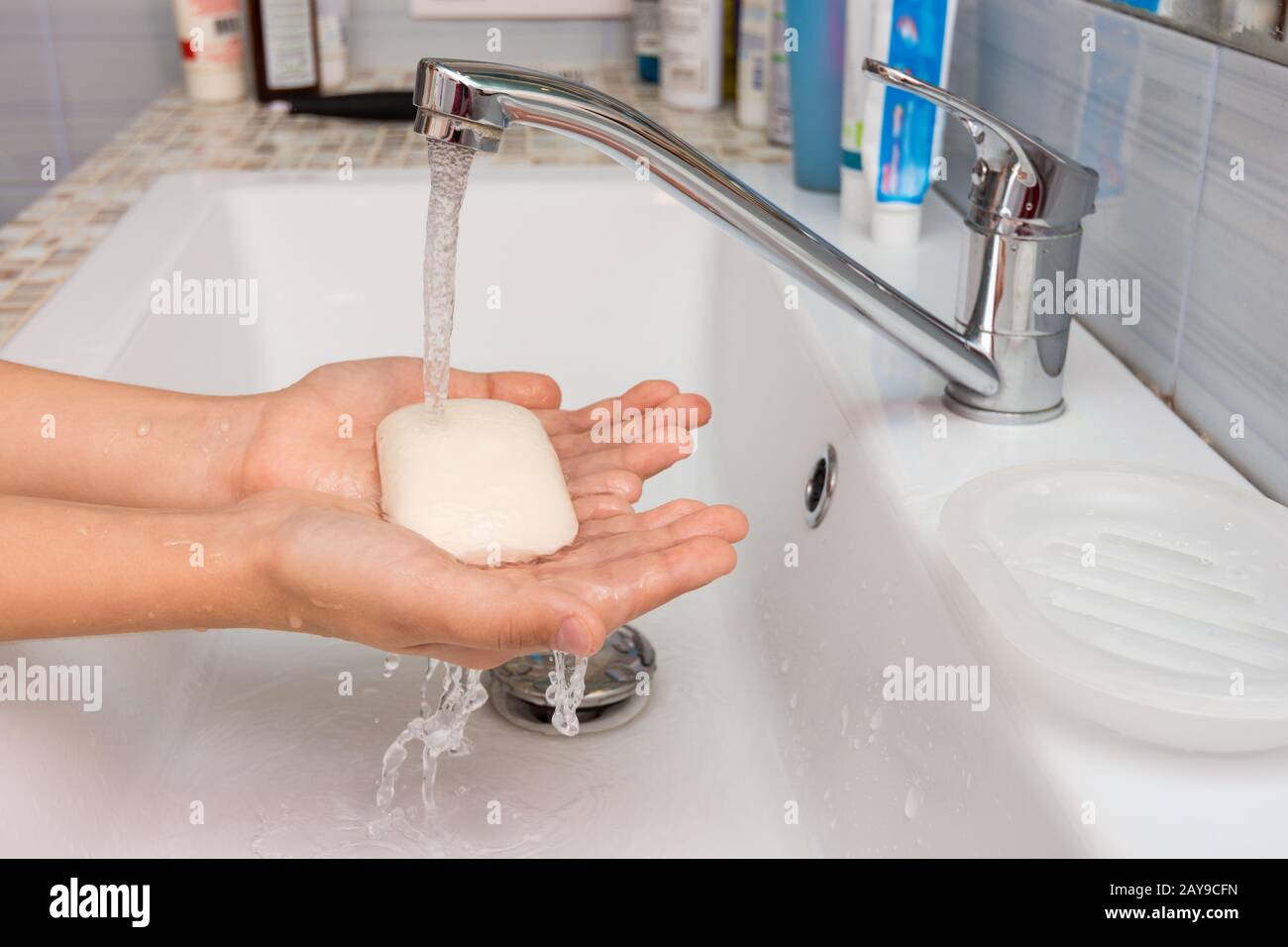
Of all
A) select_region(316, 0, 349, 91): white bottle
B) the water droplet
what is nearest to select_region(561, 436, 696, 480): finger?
the water droplet

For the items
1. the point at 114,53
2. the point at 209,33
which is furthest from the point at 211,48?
the point at 114,53

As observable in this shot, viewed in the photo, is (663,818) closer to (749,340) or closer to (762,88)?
(749,340)

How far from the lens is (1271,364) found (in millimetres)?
553

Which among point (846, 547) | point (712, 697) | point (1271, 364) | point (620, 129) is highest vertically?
point (620, 129)

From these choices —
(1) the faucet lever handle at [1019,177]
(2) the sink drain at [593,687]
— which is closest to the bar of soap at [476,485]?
(2) the sink drain at [593,687]

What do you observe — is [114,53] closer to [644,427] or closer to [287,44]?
[287,44]

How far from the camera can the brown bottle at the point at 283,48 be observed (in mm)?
1197

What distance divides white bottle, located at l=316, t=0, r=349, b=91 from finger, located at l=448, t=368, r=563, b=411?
2.15ft

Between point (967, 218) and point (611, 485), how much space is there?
220mm

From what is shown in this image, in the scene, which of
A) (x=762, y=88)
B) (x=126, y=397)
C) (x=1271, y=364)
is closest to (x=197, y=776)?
(x=126, y=397)

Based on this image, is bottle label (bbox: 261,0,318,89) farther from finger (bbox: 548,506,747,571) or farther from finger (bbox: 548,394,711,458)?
finger (bbox: 548,506,747,571)

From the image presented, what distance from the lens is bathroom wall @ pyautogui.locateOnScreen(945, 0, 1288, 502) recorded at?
55cm

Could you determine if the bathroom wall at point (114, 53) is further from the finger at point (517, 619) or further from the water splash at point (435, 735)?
the finger at point (517, 619)

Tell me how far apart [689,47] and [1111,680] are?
0.93 metres
